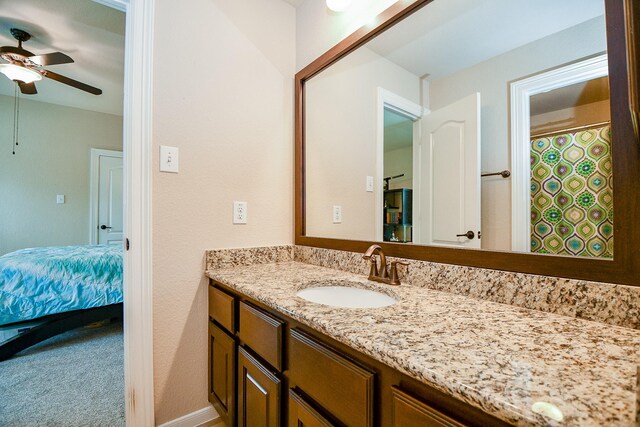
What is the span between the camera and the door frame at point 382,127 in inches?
47.6

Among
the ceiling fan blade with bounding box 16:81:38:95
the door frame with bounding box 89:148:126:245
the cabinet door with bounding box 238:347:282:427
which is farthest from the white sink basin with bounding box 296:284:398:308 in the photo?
the door frame with bounding box 89:148:126:245

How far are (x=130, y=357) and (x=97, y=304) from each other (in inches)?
56.6

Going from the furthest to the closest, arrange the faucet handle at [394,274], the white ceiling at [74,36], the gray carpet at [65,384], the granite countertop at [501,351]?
the white ceiling at [74,36], the gray carpet at [65,384], the faucet handle at [394,274], the granite countertop at [501,351]

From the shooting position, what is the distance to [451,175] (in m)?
1.11

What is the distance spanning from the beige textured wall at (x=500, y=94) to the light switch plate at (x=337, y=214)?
0.77 meters

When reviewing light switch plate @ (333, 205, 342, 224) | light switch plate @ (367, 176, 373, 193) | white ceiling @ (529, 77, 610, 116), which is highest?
white ceiling @ (529, 77, 610, 116)

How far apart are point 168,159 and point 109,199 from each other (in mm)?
3703

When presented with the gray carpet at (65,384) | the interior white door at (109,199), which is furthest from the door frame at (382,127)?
the interior white door at (109,199)

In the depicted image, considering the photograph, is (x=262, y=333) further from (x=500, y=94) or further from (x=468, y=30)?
(x=468, y=30)

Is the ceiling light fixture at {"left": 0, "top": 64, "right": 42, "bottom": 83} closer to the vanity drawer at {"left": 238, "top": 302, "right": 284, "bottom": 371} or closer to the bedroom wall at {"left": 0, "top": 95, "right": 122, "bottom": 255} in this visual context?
the bedroom wall at {"left": 0, "top": 95, "right": 122, "bottom": 255}

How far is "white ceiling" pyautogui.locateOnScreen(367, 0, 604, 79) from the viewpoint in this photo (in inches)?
31.7

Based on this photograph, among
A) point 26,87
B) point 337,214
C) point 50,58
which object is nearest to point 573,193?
point 337,214

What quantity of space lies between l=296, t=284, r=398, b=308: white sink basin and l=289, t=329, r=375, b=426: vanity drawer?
0.33 metres

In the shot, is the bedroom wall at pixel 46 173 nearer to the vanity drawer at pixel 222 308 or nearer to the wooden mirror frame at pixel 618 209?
the vanity drawer at pixel 222 308
